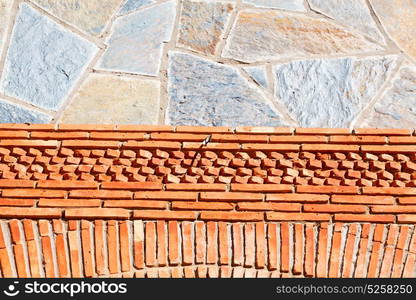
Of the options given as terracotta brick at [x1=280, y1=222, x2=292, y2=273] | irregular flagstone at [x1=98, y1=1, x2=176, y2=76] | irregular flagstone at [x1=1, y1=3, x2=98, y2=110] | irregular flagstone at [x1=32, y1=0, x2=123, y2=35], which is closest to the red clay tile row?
terracotta brick at [x1=280, y1=222, x2=292, y2=273]

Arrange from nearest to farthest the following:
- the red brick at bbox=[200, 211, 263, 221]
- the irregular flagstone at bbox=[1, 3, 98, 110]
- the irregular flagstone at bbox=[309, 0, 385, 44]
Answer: the red brick at bbox=[200, 211, 263, 221] < the irregular flagstone at bbox=[1, 3, 98, 110] < the irregular flagstone at bbox=[309, 0, 385, 44]

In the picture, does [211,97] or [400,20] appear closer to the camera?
[211,97]

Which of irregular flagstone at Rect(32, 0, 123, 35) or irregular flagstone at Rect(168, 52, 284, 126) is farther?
irregular flagstone at Rect(32, 0, 123, 35)

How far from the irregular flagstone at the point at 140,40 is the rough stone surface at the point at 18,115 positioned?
1.51ft

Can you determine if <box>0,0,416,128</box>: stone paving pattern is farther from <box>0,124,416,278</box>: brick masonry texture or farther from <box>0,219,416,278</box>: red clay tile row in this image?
<box>0,219,416,278</box>: red clay tile row

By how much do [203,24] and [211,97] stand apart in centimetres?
50

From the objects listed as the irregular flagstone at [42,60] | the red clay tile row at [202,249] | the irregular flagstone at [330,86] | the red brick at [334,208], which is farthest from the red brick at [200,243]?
the irregular flagstone at [42,60]

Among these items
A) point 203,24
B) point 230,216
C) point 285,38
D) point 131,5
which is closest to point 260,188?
point 230,216

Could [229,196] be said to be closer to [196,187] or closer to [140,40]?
[196,187]

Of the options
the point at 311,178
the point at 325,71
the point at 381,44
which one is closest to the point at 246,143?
the point at 311,178

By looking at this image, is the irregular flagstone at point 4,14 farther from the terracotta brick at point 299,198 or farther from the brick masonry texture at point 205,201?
the terracotta brick at point 299,198

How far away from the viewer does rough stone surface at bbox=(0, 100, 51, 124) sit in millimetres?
5109

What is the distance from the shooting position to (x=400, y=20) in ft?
18.1

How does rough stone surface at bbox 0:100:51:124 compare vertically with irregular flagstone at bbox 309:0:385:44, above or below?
below
